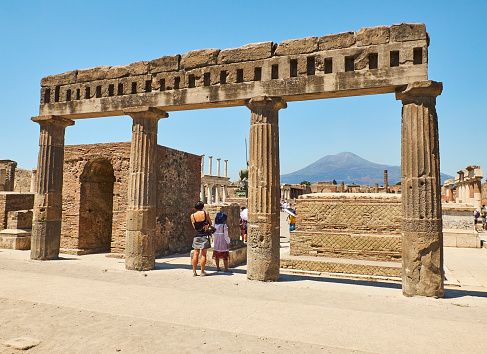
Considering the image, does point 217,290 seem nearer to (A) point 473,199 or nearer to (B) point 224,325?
(B) point 224,325

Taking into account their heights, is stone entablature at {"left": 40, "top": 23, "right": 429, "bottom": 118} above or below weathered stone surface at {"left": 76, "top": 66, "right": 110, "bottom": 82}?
below

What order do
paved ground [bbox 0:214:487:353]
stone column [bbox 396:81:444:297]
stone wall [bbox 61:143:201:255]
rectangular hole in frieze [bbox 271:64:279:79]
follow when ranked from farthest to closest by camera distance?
1. stone wall [bbox 61:143:201:255]
2. rectangular hole in frieze [bbox 271:64:279:79]
3. stone column [bbox 396:81:444:297]
4. paved ground [bbox 0:214:487:353]

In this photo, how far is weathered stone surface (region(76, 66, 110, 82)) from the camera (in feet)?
29.5

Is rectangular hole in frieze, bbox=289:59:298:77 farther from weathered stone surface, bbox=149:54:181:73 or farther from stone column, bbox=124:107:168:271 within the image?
stone column, bbox=124:107:168:271

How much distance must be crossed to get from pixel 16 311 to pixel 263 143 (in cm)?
511

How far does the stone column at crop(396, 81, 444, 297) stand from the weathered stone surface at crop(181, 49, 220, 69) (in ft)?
13.5

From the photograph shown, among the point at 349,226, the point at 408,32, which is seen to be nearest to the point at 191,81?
the point at 408,32

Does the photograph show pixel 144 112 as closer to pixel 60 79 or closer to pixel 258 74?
pixel 258 74

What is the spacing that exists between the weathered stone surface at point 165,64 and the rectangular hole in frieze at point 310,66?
3098mm

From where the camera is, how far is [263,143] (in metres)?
7.31

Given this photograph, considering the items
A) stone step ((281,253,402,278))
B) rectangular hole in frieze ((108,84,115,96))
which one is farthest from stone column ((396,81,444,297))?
rectangular hole in frieze ((108,84,115,96))

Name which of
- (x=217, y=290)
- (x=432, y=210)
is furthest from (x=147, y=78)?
(x=432, y=210)

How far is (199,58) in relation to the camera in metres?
7.98

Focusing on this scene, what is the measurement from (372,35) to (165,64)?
468 centimetres
